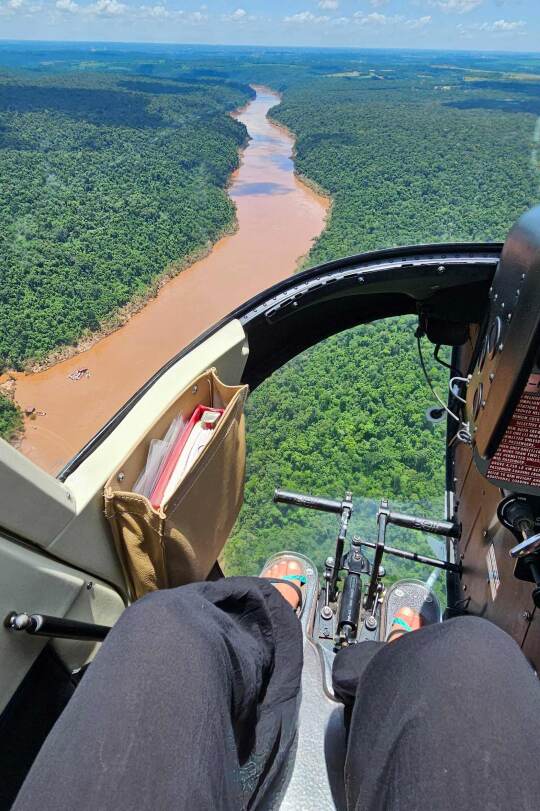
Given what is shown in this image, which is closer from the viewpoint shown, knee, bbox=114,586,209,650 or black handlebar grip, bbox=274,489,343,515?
knee, bbox=114,586,209,650

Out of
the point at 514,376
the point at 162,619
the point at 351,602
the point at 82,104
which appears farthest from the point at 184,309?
the point at 82,104

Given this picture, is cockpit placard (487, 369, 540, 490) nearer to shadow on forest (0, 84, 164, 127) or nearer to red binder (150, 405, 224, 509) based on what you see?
red binder (150, 405, 224, 509)

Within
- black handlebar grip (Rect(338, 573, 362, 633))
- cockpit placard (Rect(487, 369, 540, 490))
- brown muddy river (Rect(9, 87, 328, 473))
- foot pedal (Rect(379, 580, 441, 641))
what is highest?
cockpit placard (Rect(487, 369, 540, 490))

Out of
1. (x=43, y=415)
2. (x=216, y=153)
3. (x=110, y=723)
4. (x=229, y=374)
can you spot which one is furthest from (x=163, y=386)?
(x=216, y=153)

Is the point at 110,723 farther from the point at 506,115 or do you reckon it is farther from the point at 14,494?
the point at 506,115

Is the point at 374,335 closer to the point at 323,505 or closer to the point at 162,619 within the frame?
the point at 323,505

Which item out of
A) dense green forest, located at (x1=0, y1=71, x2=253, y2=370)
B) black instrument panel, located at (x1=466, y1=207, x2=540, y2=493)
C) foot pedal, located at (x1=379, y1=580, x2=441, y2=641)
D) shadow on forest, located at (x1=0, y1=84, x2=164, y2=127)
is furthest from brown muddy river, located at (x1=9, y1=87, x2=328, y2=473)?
shadow on forest, located at (x1=0, y1=84, x2=164, y2=127)
